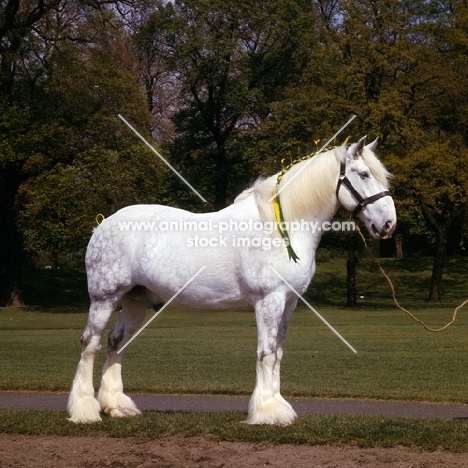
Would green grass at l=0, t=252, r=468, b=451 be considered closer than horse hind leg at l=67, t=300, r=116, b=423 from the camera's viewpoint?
Yes

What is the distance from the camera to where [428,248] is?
62.4 m

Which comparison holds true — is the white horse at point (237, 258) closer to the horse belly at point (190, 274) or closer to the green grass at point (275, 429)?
the horse belly at point (190, 274)

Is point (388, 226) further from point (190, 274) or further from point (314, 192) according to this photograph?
point (190, 274)

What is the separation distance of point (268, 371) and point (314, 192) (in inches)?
77.9

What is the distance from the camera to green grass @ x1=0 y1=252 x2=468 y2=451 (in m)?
9.21

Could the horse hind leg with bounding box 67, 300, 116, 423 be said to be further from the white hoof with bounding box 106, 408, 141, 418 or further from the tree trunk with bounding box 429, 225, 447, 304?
the tree trunk with bounding box 429, 225, 447, 304

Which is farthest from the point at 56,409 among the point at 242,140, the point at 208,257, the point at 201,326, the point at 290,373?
the point at 242,140

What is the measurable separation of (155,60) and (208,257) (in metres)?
48.4

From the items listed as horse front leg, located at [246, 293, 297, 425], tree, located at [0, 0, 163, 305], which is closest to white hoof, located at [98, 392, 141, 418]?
horse front leg, located at [246, 293, 297, 425]

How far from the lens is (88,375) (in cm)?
1015

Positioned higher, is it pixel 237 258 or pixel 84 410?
pixel 237 258

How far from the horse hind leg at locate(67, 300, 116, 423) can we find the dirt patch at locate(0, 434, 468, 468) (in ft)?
2.46

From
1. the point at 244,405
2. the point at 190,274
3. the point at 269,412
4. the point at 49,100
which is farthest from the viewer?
the point at 49,100

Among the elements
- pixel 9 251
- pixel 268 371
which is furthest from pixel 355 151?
pixel 9 251
